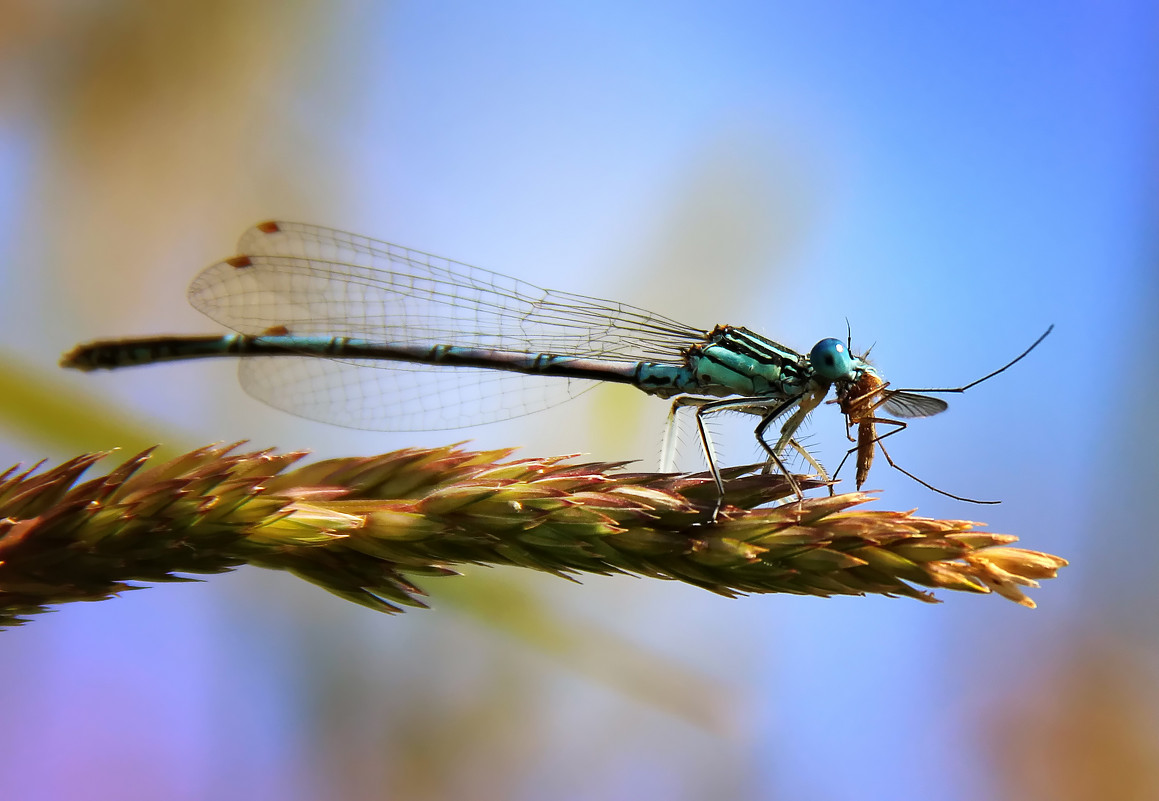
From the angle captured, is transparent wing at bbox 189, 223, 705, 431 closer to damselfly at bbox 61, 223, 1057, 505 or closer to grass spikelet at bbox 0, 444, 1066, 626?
damselfly at bbox 61, 223, 1057, 505

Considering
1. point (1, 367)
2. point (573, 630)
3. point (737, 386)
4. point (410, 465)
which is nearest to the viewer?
point (410, 465)

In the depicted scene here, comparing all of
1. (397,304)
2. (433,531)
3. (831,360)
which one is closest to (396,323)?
(397,304)

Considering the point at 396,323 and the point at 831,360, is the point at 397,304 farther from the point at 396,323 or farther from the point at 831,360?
the point at 831,360

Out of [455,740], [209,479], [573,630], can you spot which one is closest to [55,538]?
[209,479]

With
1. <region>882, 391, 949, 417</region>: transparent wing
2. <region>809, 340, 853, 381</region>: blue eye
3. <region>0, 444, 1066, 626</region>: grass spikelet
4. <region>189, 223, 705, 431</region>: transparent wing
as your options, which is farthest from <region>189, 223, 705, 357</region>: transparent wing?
<region>0, 444, 1066, 626</region>: grass spikelet

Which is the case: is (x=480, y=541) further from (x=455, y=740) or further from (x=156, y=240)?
(x=156, y=240)

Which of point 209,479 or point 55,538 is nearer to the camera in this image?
A: point 55,538

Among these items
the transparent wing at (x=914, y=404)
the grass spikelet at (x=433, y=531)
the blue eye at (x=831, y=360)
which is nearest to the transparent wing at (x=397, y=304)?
the blue eye at (x=831, y=360)
